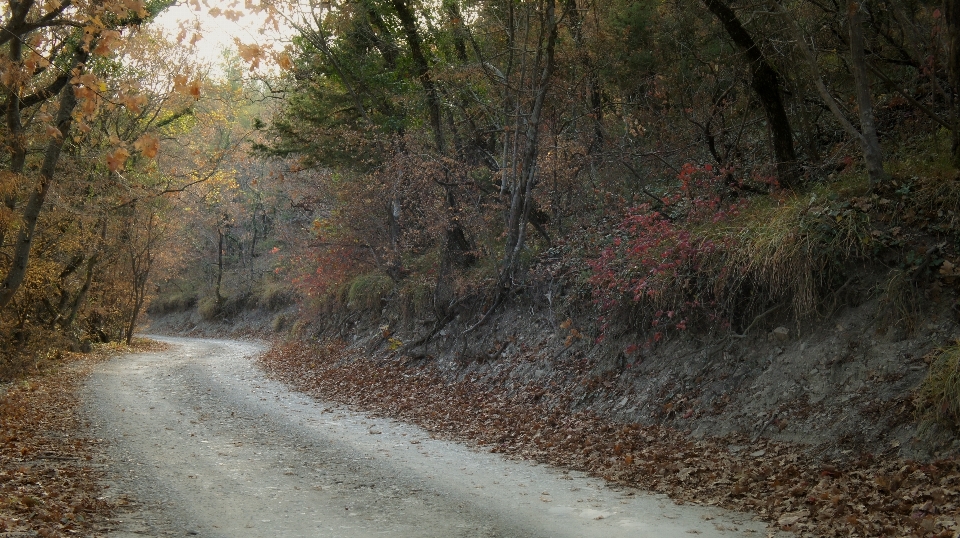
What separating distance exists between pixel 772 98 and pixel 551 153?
5133mm

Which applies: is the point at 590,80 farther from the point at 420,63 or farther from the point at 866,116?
the point at 866,116

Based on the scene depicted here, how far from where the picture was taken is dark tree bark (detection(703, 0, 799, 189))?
435 inches

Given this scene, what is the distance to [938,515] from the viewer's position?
5.58m

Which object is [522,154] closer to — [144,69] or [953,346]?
[953,346]

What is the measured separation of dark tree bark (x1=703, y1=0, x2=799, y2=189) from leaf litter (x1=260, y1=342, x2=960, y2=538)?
4671mm

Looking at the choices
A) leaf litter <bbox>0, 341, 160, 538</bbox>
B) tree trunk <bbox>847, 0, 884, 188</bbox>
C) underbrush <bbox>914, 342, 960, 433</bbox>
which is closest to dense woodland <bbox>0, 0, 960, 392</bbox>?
tree trunk <bbox>847, 0, 884, 188</bbox>

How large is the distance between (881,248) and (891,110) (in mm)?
4059

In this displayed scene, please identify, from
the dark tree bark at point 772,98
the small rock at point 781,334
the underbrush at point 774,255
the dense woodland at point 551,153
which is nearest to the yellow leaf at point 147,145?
the dense woodland at point 551,153

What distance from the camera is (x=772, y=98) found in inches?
445

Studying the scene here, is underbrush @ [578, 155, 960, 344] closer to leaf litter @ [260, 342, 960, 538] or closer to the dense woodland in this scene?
the dense woodland

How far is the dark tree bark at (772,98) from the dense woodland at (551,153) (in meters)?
0.04

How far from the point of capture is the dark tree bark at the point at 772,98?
435 inches

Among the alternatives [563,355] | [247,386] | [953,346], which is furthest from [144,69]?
[953,346]

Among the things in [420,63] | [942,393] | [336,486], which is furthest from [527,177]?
[942,393]
